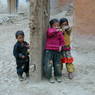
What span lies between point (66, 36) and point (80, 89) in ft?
3.67

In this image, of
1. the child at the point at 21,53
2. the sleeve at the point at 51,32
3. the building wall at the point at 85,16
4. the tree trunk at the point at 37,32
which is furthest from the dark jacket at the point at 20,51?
the building wall at the point at 85,16

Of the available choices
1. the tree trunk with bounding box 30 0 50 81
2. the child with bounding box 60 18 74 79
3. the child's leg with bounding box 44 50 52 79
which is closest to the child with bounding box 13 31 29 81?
the tree trunk with bounding box 30 0 50 81

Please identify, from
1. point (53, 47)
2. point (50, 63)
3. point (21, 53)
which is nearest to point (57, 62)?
point (50, 63)

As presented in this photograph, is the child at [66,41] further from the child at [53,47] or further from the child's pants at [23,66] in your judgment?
the child's pants at [23,66]

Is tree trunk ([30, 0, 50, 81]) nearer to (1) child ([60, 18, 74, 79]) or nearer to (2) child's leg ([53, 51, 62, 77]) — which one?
(2) child's leg ([53, 51, 62, 77])

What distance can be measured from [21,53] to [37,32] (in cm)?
54

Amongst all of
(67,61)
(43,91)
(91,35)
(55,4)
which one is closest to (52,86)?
(43,91)

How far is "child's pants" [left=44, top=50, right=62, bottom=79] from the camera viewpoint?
5879 mm

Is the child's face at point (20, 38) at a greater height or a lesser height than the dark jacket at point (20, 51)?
greater

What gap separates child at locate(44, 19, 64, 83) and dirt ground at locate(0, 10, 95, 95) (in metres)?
0.28

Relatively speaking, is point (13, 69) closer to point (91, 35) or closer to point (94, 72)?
point (94, 72)

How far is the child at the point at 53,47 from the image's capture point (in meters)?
5.83

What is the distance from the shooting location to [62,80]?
19.9 feet

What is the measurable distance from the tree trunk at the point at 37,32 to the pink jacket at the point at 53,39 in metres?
0.11
